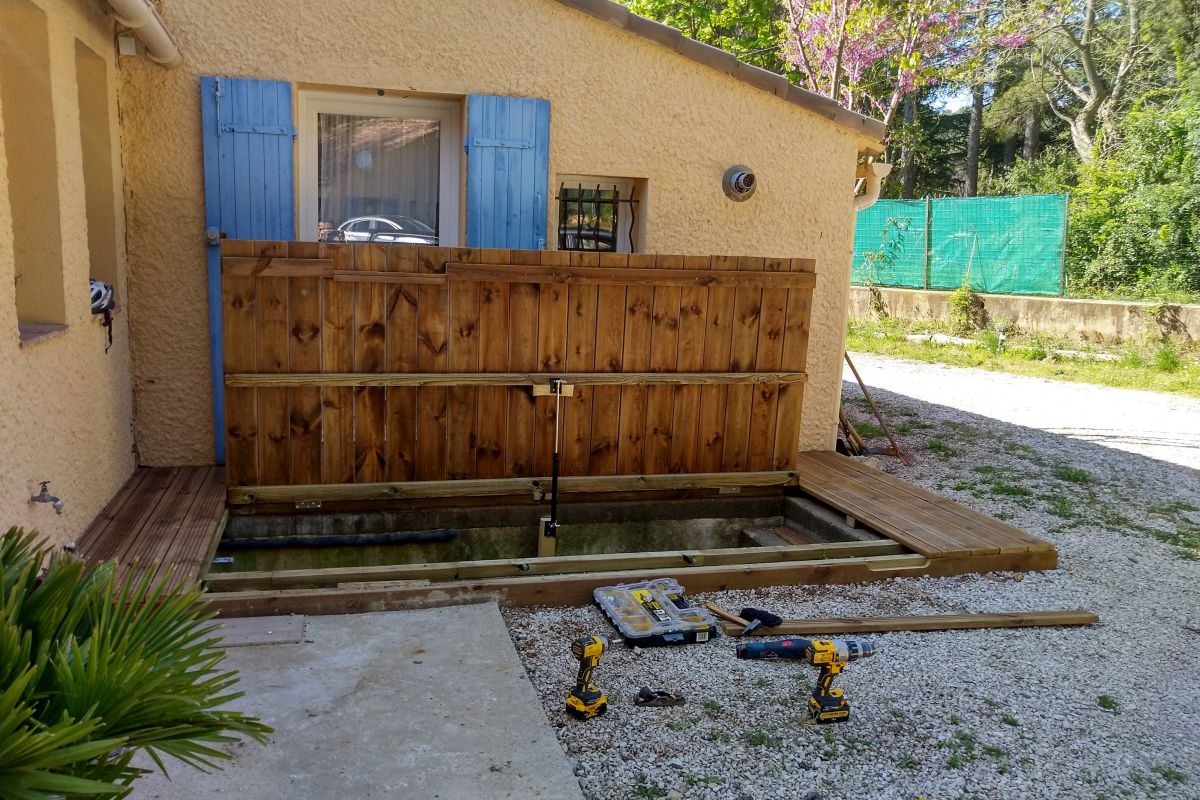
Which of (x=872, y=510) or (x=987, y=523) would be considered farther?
(x=872, y=510)

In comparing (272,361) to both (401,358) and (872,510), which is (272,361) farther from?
(872,510)

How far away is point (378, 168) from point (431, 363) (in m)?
1.92

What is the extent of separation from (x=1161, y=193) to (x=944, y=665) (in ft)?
47.7

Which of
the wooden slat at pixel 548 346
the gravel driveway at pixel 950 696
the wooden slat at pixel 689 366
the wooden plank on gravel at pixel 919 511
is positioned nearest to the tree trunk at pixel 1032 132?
the wooden plank on gravel at pixel 919 511

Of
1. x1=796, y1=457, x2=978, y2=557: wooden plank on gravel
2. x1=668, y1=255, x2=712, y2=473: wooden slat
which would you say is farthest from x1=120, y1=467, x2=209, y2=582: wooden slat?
x1=796, y1=457, x2=978, y2=557: wooden plank on gravel

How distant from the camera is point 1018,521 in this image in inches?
241

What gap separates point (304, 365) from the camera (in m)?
5.21

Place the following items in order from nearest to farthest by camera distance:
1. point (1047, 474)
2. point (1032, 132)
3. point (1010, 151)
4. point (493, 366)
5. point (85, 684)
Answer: point (85, 684) < point (493, 366) < point (1047, 474) < point (1032, 132) < point (1010, 151)

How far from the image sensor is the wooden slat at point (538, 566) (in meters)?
4.22

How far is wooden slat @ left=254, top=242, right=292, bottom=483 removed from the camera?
506 cm

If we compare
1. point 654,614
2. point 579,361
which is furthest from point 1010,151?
point 654,614

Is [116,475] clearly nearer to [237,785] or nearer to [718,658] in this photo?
[237,785]

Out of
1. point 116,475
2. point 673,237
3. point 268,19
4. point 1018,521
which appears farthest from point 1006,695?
point 268,19

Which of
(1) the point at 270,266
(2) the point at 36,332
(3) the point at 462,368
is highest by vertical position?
(1) the point at 270,266
